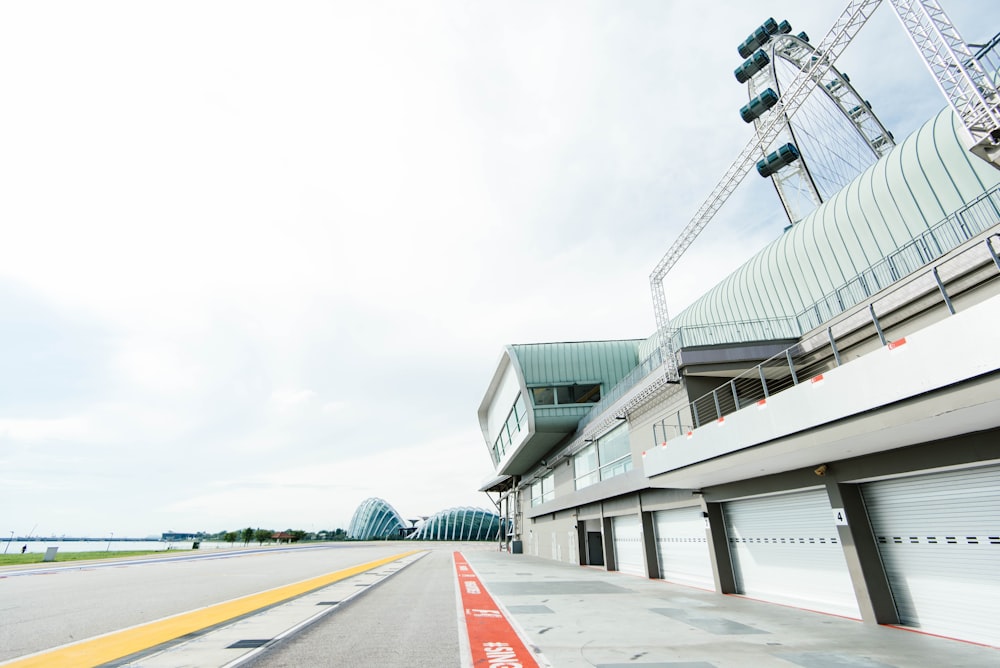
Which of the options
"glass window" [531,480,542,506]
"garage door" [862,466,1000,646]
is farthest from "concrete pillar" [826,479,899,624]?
"glass window" [531,480,542,506]

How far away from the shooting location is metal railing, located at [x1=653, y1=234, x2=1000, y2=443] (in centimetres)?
1081

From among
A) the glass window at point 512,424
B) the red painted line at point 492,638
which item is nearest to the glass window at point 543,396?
the glass window at point 512,424

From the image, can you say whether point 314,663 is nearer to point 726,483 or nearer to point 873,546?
point 873,546

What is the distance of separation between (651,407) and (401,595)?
500 inches

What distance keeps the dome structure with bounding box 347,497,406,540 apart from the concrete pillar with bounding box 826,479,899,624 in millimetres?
110474

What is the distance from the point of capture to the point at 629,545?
22.7 meters

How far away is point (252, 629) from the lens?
8.66 metres

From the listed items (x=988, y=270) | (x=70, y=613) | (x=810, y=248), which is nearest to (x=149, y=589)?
(x=70, y=613)

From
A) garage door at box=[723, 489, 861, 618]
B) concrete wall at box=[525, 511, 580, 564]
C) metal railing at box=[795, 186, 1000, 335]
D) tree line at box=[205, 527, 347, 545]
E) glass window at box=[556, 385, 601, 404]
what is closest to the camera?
garage door at box=[723, 489, 861, 618]

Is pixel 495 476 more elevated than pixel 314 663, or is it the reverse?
pixel 495 476

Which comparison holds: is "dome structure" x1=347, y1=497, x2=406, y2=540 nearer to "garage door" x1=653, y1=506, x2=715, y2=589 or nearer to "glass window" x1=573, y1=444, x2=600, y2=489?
"glass window" x1=573, y1=444, x2=600, y2=489

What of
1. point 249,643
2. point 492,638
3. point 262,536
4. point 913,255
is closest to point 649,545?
point 492,638

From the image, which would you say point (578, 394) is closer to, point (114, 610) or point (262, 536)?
point (114, 610)

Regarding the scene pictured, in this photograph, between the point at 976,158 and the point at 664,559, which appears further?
the point at 664,559
